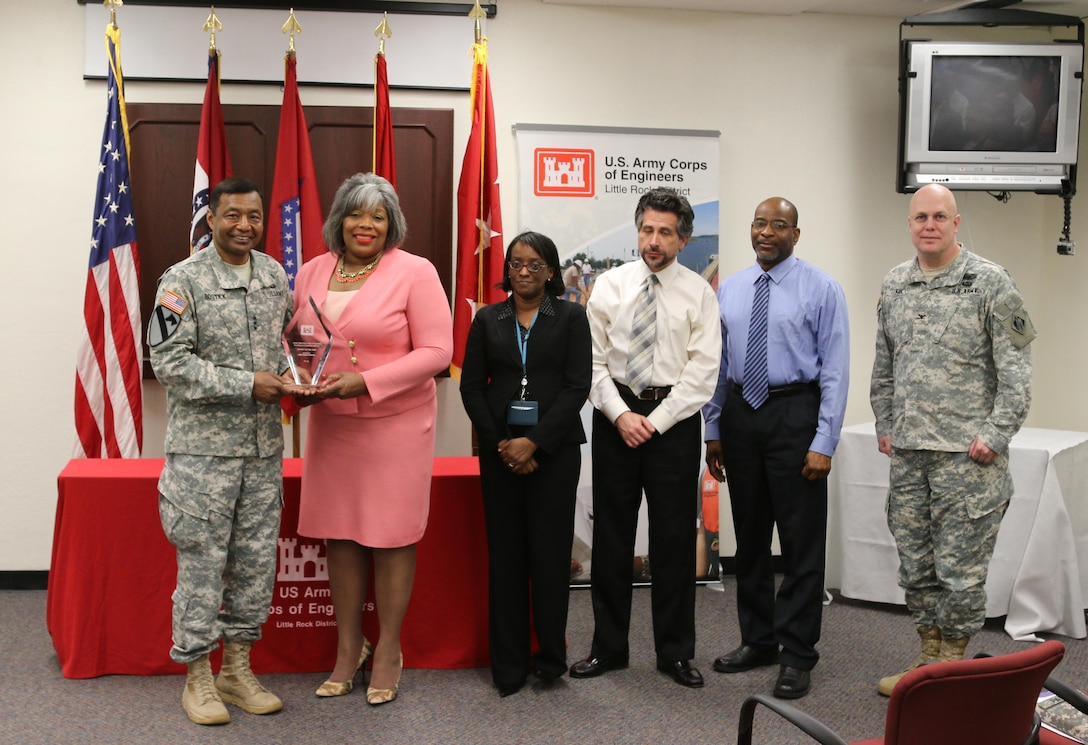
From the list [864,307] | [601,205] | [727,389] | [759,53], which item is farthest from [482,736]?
[759,53]

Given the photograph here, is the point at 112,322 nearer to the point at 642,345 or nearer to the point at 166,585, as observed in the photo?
the point at 166,585

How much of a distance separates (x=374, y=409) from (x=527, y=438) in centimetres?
50

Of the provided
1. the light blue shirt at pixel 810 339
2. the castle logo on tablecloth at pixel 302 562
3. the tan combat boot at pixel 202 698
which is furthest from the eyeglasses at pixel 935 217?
the tan combat boot at pixel 202 698

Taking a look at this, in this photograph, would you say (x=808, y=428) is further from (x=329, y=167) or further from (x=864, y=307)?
(x=329, y=167)

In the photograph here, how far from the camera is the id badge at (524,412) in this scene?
320 centimetres

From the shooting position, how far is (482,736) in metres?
3.01

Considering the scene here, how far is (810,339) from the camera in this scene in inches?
135

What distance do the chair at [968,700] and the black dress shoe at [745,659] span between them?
191cm

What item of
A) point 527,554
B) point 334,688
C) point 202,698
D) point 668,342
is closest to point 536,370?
point 668,342

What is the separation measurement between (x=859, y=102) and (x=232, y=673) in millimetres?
4014

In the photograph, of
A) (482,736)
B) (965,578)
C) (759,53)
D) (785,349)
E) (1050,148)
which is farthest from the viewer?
(759,53)

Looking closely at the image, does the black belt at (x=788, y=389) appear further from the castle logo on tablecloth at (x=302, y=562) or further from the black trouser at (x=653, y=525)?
the castle logo on tablecloth at (x=302, y=562)

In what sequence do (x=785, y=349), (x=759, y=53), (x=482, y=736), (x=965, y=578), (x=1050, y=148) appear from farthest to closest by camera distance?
(x=759, y=53), (x=1050, y=148), (x=785, y=349), (x=965, y=578), (x=482, y=736)

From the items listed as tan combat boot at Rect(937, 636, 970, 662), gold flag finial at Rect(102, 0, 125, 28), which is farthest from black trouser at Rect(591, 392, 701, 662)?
gold flag finial at Rect(102, 0, 125, 28)
